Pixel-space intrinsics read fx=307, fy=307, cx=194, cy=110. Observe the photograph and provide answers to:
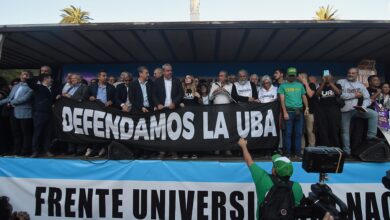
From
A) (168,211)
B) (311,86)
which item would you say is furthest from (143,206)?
(311,86)

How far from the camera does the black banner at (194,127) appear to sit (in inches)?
229

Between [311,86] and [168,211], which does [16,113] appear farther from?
[311,86]

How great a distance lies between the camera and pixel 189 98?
252 inches

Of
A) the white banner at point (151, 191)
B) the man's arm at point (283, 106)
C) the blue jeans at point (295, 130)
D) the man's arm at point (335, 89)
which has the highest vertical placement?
the man's arm at point (335, 89)

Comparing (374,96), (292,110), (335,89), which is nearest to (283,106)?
(292,110)

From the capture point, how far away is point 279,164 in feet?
11.6

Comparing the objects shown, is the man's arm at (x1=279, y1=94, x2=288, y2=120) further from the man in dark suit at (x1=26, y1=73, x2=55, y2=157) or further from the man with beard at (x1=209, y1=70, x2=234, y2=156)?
the man in dark suit at (x1=26, y1=73, x2=55, y2=157)

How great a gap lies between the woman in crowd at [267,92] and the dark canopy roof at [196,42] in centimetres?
106

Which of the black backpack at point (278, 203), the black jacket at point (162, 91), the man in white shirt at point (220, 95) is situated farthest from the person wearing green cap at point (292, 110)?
the black backpack at point (278, 203)

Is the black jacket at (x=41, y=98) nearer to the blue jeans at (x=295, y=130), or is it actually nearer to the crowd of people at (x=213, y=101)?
the crowd of people at (x=213, y=101)

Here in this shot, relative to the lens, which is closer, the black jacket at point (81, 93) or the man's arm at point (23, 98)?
the man's arm at point (23, 98)

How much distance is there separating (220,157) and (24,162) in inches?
148

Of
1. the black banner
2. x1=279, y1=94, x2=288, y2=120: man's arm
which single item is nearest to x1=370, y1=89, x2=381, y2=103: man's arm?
x1=279, y1=94, x2=288, y2=120: man's arm

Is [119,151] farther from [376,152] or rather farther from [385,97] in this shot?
[385,97]
